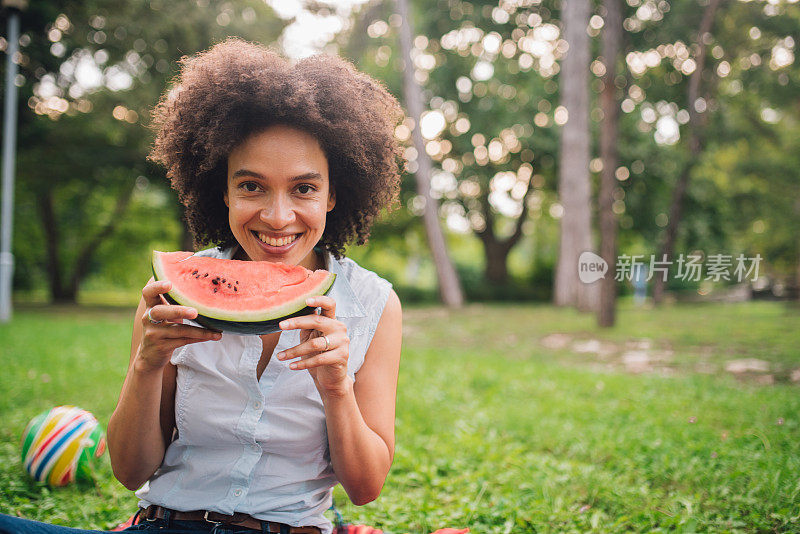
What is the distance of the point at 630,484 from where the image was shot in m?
3.26

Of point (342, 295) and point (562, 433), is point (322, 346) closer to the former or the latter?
point (342, 295)

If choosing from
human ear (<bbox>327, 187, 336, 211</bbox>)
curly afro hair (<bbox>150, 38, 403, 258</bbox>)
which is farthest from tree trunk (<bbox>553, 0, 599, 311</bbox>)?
human ear (<bbox>327, 187, 336, 211</bbox>)

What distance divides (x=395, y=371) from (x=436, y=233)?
40.4ft

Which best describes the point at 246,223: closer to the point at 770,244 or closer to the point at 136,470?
the point at 136,470

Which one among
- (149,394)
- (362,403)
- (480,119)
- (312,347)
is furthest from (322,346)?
(480,119)

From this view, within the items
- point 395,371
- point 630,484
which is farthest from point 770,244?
point 395,371

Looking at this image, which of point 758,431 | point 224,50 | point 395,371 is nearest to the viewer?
point 395,371

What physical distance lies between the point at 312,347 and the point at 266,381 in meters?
0.40

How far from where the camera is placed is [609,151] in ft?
29.7

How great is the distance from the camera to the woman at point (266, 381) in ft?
5.26

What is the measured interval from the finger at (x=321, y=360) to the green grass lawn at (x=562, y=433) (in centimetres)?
172

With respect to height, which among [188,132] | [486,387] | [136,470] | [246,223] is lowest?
[486,387]

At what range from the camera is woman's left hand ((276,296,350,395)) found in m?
1.33

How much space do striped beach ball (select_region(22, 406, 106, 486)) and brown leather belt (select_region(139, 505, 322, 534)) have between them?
1816mm
